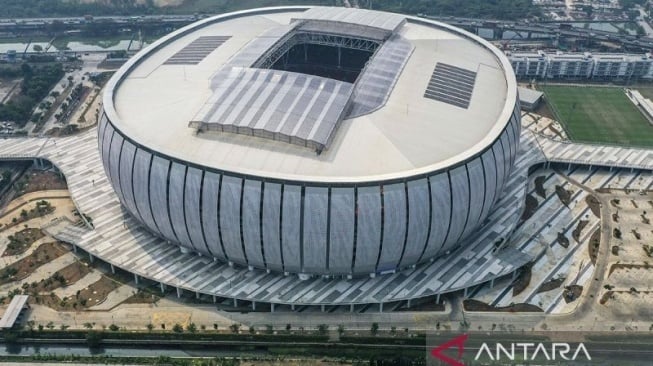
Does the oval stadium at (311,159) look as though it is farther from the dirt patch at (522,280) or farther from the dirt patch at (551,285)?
the dirt patch at (551,285)

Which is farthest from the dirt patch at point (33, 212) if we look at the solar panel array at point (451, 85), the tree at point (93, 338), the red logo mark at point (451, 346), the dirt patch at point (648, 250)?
the dirt patch at point (648, 250)

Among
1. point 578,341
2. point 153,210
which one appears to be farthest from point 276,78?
point 578,341

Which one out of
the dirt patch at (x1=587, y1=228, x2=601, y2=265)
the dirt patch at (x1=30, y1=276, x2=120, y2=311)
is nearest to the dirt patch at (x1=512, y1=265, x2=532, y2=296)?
the dirt patch at (x1=587, y1=228, x2=601, y2=265)

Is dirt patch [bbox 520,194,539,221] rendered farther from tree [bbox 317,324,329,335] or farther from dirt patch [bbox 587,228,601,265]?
tree [bbox 317,324,329,335]

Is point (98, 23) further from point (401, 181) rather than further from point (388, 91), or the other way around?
point (401, 181)

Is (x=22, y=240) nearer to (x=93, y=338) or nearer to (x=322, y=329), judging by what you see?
(x=93, y=338)

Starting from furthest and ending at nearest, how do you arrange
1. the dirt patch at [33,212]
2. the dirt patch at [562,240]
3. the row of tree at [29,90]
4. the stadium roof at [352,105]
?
the row of tree at [29,90] < the dirt patch at [33,212] < the dirt patch at [562,240] < the stadium roof at [352,105]

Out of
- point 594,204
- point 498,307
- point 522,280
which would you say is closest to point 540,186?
point 594,204
